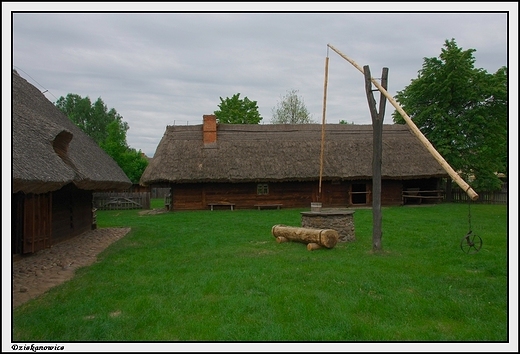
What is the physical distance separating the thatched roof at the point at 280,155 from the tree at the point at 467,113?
274 centimetres

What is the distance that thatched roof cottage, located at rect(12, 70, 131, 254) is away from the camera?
24.8 feet

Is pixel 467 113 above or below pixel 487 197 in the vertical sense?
above

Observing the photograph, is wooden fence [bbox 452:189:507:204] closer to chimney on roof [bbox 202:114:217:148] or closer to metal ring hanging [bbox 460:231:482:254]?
chimney on roof [bbox 202:114:217:148]

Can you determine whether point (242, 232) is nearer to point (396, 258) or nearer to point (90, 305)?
point (396, 258)

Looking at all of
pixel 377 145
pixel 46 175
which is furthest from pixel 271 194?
pixel 46 175

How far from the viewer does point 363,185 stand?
25328 millimetres

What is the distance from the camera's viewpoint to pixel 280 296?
6.23 meters

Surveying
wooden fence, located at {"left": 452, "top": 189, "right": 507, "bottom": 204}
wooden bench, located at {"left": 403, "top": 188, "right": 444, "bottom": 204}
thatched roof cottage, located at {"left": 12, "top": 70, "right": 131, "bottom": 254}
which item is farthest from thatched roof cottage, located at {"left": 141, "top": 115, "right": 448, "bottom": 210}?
thatched roof cottage, located at {"left": 12, "top": 70, "right": 131, "bottom": 254}

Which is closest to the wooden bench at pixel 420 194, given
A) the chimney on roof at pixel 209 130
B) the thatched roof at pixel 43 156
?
the chimney on roof at pixel 209 130

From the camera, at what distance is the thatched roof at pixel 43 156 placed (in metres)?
7.15

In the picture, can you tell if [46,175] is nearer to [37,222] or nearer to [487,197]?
[37,222]

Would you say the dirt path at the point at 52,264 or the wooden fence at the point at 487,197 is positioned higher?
the wooden fence at the point at 487,197

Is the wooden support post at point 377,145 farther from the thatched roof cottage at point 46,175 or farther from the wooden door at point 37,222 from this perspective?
the wooden door at point 37,222

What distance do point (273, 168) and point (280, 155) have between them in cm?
130
